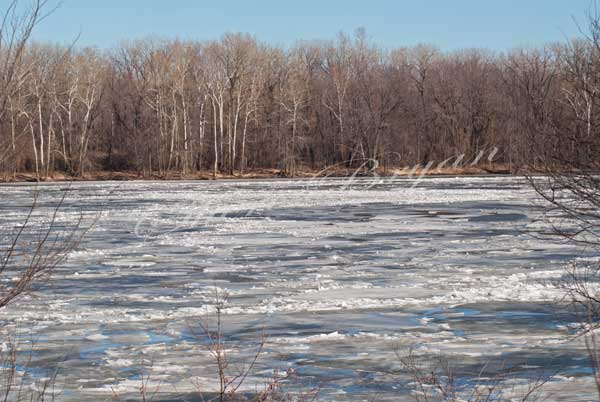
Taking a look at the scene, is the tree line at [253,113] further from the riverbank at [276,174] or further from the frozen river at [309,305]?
the frozen river at [309,305]

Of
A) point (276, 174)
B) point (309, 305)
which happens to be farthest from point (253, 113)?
point (309, 305)

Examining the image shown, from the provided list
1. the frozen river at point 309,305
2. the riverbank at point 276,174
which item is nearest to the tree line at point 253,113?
the riverbank at point 276,174

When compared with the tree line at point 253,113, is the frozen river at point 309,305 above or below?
below

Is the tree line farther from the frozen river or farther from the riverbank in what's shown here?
the frozen river

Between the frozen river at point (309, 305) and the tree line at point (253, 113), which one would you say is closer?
the frozen river at point (309, 305)

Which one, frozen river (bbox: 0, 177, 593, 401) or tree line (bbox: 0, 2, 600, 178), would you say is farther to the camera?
tree line (bbox: 0, 2, 600, 178)

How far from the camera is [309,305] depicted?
12.4 metres

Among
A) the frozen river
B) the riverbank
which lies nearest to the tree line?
the riverbank

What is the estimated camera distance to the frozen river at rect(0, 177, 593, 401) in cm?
891

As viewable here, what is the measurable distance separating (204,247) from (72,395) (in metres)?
11.9

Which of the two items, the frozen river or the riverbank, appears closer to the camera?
the frozen river

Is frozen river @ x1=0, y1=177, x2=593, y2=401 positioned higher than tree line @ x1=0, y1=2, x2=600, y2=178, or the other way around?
tree line @ x1=0, y1=2, x2=600, y2=178

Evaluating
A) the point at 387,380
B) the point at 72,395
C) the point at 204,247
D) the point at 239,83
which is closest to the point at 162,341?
the point at 72,395

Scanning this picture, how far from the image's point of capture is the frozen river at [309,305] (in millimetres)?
8914
